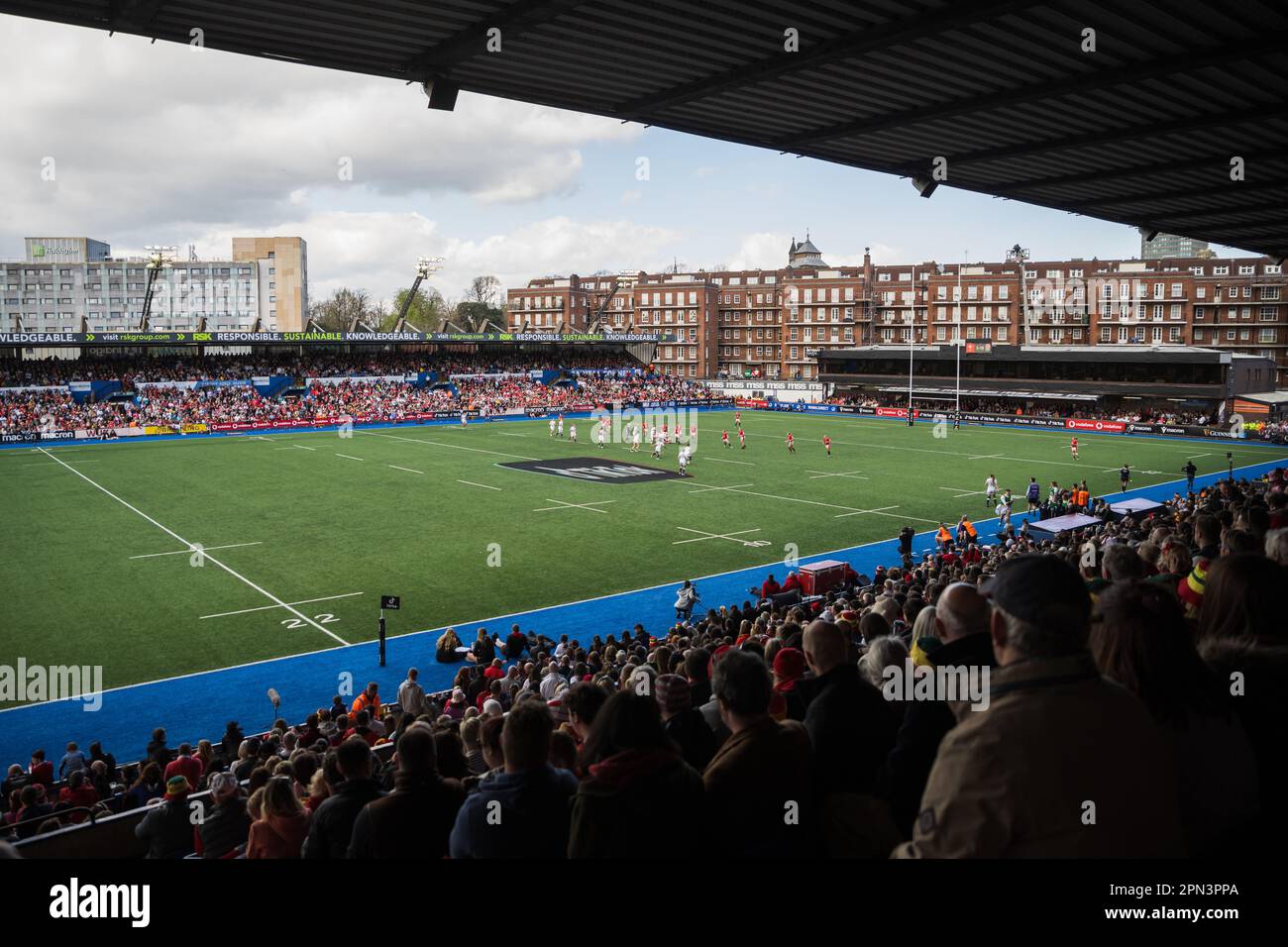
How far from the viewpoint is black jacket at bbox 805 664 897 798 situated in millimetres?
3959

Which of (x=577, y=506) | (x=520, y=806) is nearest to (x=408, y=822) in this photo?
(x=520, y=806)

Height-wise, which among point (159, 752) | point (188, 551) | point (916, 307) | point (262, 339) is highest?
point (916, 307)

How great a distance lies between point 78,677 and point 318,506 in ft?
59.8

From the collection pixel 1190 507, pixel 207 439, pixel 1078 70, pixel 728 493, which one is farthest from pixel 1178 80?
pixel 207 439

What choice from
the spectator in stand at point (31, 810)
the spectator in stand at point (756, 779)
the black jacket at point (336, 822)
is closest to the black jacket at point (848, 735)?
the spectator in stand at point (756, 779)

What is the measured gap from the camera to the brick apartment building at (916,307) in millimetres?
93500

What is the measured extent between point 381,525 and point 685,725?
2810 centimetres

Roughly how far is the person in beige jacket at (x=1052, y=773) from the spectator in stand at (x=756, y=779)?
3.40 feet

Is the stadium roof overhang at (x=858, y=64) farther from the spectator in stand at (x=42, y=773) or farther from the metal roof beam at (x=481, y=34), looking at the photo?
the spectator in stand at (x=42, y=773)

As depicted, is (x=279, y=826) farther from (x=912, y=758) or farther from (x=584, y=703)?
(x=912, y=758)

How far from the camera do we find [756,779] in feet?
12.2

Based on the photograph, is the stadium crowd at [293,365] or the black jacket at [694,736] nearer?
the black jacket at [694,736]

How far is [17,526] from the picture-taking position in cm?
3091

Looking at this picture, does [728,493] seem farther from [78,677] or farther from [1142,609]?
[1142,609]
